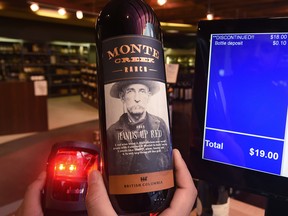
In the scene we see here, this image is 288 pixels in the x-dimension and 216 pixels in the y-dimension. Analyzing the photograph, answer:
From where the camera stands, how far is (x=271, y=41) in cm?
50

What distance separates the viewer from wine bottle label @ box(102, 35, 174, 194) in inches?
17.6

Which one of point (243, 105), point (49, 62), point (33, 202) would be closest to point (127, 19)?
point (243, 105)

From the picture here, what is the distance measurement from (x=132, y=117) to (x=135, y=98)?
3 cm

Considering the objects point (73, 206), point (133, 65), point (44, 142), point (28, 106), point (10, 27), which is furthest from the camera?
point (10, 27)

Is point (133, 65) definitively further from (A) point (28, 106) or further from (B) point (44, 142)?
(A) point (28, 106)

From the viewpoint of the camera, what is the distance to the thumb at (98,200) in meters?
0.43

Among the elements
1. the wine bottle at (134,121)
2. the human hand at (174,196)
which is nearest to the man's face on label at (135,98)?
the wine bottle at (134,121)

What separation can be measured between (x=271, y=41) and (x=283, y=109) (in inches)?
5.0

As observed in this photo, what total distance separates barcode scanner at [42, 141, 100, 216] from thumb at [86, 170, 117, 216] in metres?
0.15

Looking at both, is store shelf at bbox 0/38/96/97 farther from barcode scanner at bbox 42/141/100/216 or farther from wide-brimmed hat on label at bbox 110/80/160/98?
wide-brimmed hat on label at bbox 110/80/160/98

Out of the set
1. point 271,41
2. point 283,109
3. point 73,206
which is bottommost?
point 73,206

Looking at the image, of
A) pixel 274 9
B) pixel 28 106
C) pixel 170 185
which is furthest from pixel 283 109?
pixel 274 9

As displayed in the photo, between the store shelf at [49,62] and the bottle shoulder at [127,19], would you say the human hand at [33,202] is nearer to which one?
the bottle shoulder at [127,19]

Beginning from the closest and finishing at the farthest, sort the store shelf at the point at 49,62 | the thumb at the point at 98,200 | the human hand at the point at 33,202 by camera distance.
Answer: the thumb at the point at 98,200
the human hand at the point at 33,202
the store shelf at the point at 49,62
